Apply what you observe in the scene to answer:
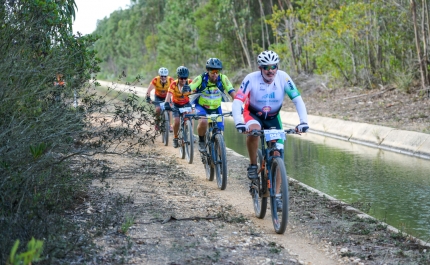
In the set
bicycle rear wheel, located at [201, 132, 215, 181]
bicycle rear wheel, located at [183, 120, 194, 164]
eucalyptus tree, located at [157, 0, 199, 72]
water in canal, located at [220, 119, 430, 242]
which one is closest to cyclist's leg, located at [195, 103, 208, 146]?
bicycle rear wheel, located at [201, 132, 215, 181]

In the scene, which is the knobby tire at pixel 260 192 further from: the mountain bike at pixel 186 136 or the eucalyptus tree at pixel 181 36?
the eucalyptus tree at pixel 181 36

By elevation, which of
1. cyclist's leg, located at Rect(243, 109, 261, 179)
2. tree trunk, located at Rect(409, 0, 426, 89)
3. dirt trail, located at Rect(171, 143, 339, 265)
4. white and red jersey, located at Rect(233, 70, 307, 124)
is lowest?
dirt trail, located at Rect(171, 143, 339, 265)

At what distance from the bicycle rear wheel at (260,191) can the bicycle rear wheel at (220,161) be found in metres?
1.71

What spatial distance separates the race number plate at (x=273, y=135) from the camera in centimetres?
773

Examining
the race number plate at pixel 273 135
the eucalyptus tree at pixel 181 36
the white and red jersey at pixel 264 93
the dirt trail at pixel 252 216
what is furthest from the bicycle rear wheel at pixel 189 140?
the eucalyptus tree at pixel 181 36

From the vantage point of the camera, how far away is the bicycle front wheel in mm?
7363

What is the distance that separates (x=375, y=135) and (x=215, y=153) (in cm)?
773

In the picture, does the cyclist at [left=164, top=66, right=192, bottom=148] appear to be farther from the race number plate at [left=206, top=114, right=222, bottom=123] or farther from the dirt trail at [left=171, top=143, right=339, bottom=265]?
the race number plate at [left=206, top=114, right=222, bottom=123]

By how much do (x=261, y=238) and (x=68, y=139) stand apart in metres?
2.78

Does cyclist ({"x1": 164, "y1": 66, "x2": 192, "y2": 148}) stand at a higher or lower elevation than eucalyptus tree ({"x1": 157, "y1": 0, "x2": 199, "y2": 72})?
lower

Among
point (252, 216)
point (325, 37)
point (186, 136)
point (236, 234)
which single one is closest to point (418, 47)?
point (325, 37)

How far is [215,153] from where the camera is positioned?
35.8 ft

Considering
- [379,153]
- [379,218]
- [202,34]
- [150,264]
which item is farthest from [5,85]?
[202,34]

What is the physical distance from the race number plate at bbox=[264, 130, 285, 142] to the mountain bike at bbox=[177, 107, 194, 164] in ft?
17.6
